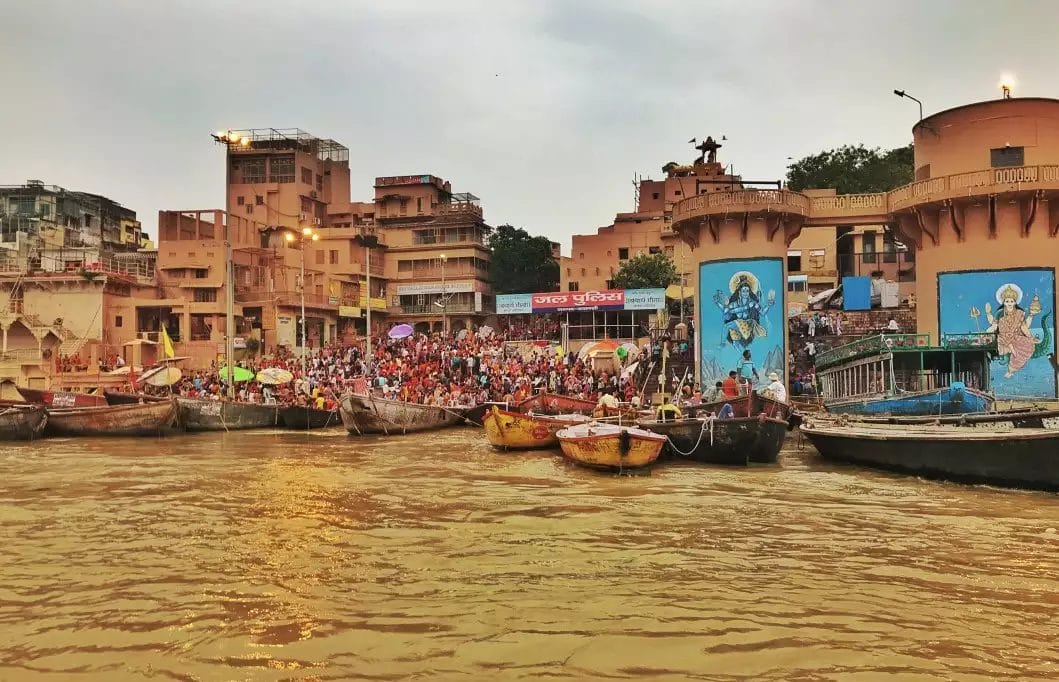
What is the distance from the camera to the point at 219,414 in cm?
2930

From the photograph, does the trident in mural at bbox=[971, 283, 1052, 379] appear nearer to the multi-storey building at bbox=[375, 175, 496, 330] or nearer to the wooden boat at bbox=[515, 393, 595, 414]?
the wooden boat at bbox=[515, 393, 595, 414]

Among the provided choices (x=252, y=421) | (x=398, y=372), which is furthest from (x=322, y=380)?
(x=252, y=421)

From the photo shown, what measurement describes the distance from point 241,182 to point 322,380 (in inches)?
1052

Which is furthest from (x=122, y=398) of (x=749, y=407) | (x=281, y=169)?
(x=281, y=169)

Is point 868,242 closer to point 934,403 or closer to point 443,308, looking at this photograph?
point 443,308

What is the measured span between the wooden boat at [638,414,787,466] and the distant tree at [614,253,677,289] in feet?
96.0

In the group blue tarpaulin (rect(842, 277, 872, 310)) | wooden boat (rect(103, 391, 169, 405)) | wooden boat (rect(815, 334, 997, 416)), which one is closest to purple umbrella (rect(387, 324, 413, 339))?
wooden boat (rect(103, 391, 169, 405))

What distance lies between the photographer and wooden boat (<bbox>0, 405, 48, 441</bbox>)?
1003 inches

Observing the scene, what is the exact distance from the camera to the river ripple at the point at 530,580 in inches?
248

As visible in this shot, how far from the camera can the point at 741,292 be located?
2800 cm

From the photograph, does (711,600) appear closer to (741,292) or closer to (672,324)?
(741,292)

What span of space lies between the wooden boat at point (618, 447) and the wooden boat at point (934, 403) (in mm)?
6072

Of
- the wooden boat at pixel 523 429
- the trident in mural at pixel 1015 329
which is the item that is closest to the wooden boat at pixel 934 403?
the wooden boat at pixel 523 429

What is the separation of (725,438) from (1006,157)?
16.2 m
